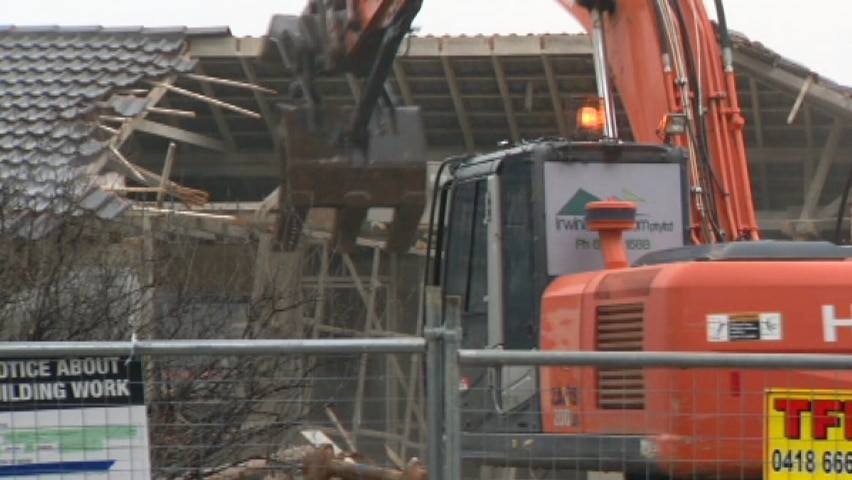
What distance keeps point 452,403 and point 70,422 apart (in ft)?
4.19

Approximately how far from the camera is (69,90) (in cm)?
1930

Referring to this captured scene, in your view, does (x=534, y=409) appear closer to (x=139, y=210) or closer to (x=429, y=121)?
(x=139, y=210)

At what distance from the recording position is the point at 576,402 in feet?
28.1

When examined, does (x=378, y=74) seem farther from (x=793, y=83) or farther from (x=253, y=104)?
(x=253, y=104)

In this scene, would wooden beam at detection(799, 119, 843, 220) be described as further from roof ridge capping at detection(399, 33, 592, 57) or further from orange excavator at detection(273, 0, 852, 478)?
orange excavator at detection(273, 0, 852, 478)

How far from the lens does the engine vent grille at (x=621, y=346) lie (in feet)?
27.1

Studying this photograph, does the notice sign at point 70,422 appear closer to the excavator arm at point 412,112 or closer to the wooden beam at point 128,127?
the excavator arm at point 412,112

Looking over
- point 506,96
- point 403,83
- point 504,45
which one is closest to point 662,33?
point 504,45

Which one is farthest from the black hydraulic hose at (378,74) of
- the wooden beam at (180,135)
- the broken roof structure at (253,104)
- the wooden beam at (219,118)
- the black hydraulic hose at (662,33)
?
the wooden beam at (219,118)

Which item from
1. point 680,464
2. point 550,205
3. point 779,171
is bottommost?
point 680,464

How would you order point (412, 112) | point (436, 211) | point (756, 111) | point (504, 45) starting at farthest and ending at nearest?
point (756, 111), point (504, 45), point (412, 112), point (436, 211)

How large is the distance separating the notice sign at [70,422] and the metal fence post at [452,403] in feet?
3.32

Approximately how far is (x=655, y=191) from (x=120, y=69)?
35.8ft

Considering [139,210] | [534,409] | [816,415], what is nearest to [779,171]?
[139,210]
